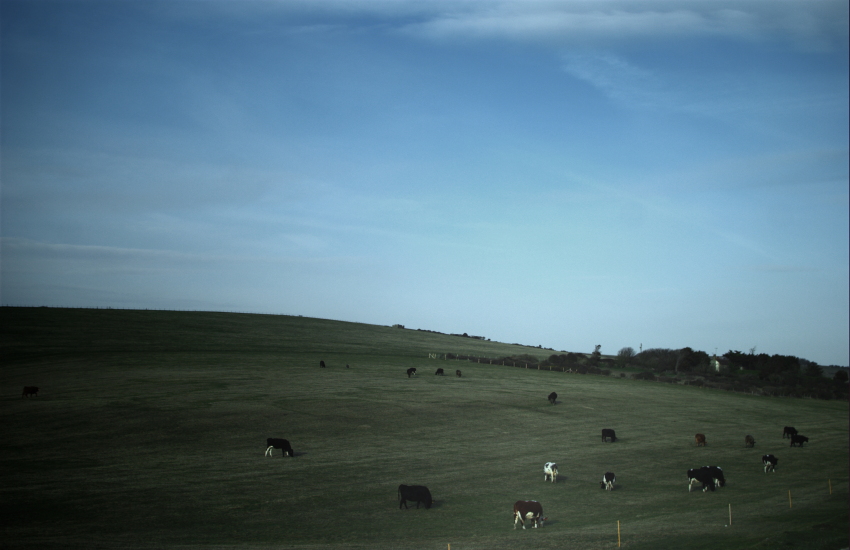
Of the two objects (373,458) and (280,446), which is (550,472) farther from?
(280,446)

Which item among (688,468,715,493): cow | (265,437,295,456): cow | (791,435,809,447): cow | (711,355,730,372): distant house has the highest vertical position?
(711,355,730,372): distant house

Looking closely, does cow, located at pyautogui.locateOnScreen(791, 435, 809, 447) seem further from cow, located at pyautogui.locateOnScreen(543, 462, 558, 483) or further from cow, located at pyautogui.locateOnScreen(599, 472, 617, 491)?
cow, located at pyautogui.locateOnScreen(543, 462, 558, 483)

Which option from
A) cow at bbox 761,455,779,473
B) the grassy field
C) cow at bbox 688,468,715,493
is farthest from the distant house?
cow at bbox 688,468,715,493

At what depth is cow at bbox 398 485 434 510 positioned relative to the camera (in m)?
24.1

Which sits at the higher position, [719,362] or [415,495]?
[719,362]

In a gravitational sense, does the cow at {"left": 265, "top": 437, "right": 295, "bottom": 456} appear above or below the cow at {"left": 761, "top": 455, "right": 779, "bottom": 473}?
below

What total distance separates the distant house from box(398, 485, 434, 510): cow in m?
107

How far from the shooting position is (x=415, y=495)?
24281 millimetres

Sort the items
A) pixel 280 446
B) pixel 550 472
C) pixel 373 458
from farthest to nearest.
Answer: pixel 280 446 → pixel 373 458 → pixel 550 472

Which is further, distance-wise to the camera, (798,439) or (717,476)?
(798,439)

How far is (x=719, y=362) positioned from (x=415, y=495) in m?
119

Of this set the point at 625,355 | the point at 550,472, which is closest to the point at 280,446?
the point at 550,472

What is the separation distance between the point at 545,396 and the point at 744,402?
22019mm

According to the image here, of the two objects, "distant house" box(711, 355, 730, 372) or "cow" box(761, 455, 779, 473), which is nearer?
"cow" box(761, 455, 779, 473)
